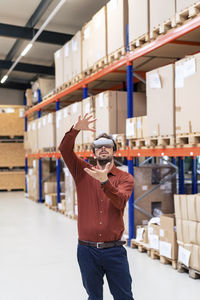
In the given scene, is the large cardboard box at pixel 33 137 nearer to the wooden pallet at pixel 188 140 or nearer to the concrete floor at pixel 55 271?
the concrete floor at pixel 55 271

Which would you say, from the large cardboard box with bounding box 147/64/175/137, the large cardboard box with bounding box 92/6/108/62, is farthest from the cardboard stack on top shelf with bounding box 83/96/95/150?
the large cardboard box with bounding box 147/64/175/137

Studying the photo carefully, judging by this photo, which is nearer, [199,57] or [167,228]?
[199,57]

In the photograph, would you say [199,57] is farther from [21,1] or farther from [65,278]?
[21,1]

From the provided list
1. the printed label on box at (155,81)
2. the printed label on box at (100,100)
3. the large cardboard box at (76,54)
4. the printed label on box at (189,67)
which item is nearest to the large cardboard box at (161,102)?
the printed label on box at (155,81)

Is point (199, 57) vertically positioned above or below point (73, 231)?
above

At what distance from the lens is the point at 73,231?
766cm

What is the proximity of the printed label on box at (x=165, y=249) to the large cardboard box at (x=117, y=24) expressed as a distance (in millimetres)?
3549

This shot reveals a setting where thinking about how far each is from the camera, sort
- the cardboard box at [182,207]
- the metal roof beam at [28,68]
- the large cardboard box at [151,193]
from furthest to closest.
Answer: the metal roof beam at [28,68] < the large cardboard box at [151,193] < the cardboard box at [182,207]

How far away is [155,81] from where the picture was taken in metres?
5.29

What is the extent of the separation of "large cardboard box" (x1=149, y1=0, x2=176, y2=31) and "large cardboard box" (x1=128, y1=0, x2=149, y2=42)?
15cm

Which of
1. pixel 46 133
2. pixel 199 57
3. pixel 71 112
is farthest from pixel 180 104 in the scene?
pixel 46 133

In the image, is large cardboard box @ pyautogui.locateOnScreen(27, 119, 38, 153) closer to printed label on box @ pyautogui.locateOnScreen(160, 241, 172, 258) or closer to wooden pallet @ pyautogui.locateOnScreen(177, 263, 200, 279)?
printed label on box @ pyautogui.locateOnScreen(160, 241, 172, 258)

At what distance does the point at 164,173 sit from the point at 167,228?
181 centimetres

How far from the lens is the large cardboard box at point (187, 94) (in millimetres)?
4480
